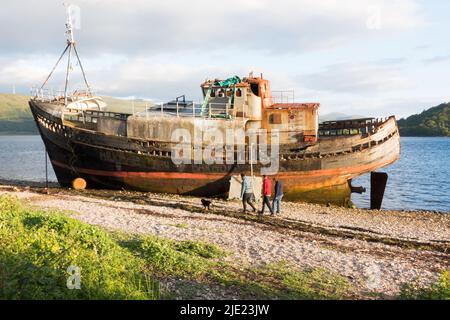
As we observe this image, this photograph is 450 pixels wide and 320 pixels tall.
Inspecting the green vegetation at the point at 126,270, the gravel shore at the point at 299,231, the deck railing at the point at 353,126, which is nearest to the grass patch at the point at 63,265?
the green vegetation at the point at 126,270

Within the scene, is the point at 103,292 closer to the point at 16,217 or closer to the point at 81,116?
the point at 16,217

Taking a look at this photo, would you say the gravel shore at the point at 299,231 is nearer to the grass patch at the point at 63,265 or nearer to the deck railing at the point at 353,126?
the grass patch at the point at 63,265

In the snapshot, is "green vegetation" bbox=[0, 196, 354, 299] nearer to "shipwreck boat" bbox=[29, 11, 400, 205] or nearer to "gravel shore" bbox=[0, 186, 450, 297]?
"gravel shore" bbox=[0, 186, 450, 297]

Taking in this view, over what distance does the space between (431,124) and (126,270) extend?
622 feet

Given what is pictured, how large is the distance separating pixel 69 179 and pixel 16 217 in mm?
15151

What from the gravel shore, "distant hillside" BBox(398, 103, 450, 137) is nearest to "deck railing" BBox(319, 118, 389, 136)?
the gravel shore

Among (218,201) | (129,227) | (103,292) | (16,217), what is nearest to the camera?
(103,292)

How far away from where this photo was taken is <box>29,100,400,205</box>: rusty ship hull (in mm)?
24344

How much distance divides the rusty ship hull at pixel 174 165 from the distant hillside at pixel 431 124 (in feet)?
550

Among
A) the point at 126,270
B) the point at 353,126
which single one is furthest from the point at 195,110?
the point at 126,270

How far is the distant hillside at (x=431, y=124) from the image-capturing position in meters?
172

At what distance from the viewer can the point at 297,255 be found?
11.3 meters

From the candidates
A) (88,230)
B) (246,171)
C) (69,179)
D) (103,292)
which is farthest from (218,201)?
(103,292)

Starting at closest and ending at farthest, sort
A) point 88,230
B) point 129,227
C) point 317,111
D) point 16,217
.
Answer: point 88,230, point 16,217, point 129,227, point 317,111
